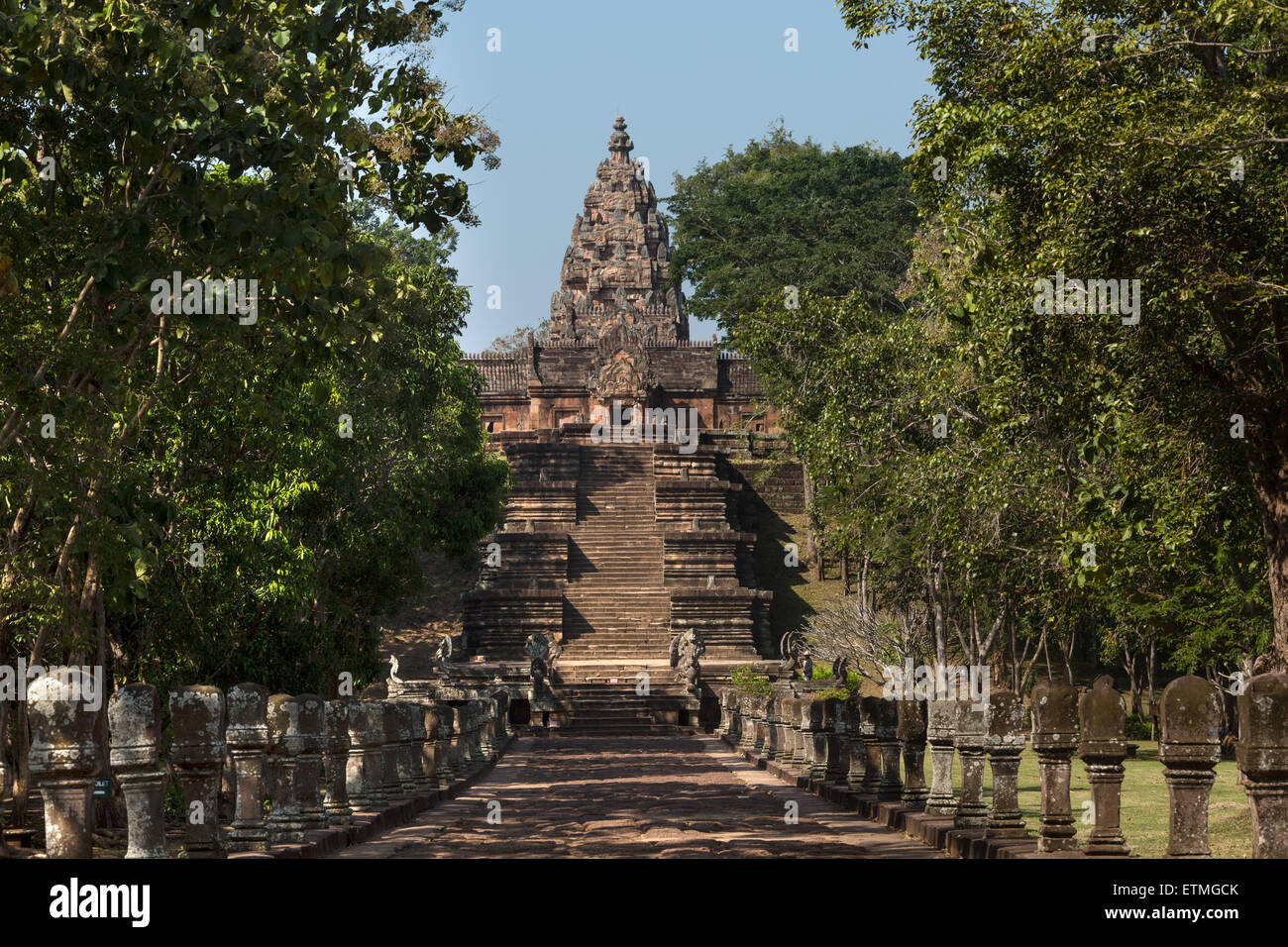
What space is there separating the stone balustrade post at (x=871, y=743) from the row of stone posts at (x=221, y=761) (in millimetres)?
4159

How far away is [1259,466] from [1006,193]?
3336 millimetres

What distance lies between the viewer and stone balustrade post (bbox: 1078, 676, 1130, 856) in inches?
317

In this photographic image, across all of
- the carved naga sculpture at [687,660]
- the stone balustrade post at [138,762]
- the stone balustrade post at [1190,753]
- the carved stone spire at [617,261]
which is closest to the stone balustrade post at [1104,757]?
the stone balustrade post at [1190,753]

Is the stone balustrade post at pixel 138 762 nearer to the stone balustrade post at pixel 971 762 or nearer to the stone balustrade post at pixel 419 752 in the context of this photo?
the stone balustrade post at pixel 971 762

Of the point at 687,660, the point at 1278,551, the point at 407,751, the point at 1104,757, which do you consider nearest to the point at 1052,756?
the point at 1104,757

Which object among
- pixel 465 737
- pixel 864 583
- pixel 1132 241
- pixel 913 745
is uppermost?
pixel 1132 241

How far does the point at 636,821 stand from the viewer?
476 inches

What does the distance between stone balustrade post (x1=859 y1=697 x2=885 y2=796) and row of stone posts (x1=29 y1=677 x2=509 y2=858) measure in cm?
416

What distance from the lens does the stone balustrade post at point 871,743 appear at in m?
13.3

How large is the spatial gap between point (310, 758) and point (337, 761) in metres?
1.54

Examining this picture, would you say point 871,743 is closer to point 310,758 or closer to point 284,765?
point 310,758
